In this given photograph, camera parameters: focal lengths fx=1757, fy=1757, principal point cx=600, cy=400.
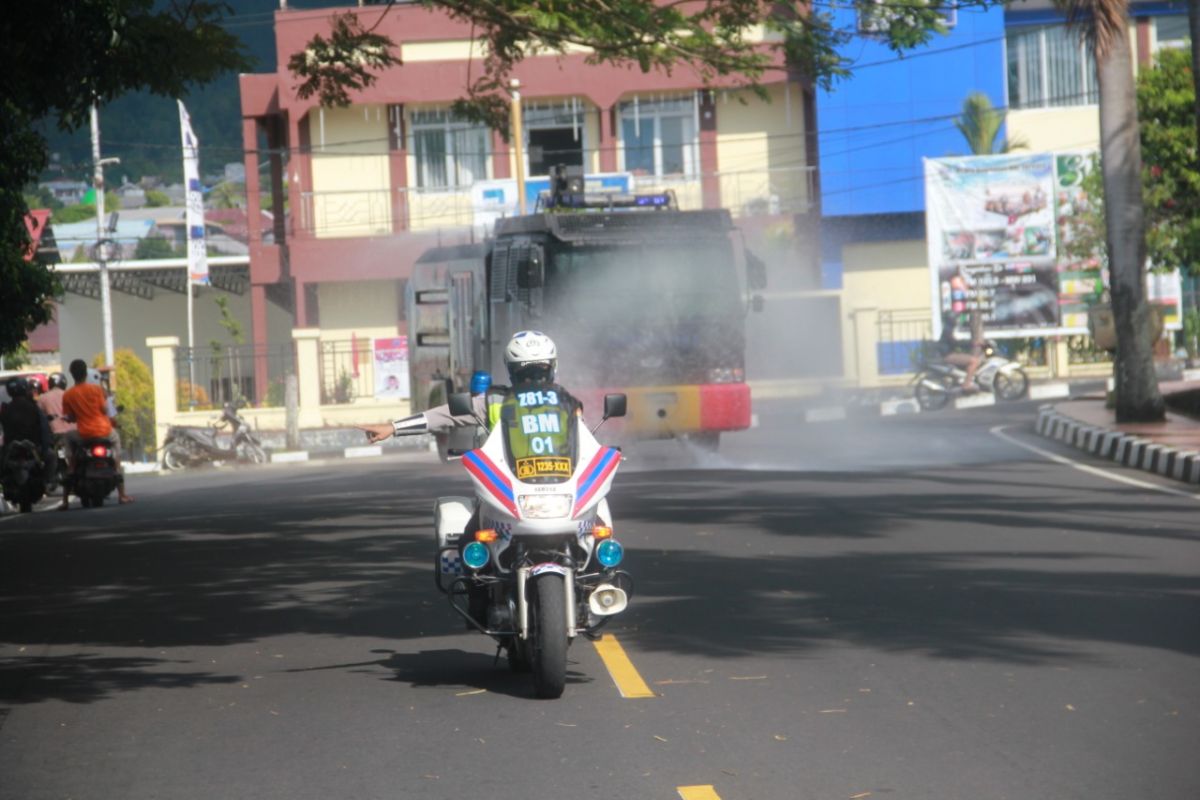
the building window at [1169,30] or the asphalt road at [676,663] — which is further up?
the building window at [1169,30]

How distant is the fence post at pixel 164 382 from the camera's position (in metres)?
35.5

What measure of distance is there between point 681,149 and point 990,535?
30616 mm

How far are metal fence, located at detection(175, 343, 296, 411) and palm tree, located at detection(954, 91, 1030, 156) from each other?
55.7 ft

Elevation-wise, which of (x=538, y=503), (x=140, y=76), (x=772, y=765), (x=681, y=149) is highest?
(x=681, y=149)

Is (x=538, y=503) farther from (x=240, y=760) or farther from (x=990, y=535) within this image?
(x=990, y=535)

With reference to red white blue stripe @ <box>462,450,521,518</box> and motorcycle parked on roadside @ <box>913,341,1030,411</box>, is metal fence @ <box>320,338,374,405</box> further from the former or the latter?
red white blue stripe @ <box>462,450,521,518</box>

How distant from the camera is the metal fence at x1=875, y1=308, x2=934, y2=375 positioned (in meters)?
40.7

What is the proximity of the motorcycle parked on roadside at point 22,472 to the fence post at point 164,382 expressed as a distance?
47.0ft

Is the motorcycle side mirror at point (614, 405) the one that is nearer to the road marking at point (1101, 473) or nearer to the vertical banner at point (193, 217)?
the road marking at point (1101, 473)

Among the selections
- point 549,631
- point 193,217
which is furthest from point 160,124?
point 549,631

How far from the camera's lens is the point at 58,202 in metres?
92.9

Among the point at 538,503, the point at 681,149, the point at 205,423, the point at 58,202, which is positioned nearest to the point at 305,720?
the point at 538,503

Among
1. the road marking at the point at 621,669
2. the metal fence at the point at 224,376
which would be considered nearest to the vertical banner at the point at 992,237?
the metal fence at the point at 224,376

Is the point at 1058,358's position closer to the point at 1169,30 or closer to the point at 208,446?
the point at 1169,30
